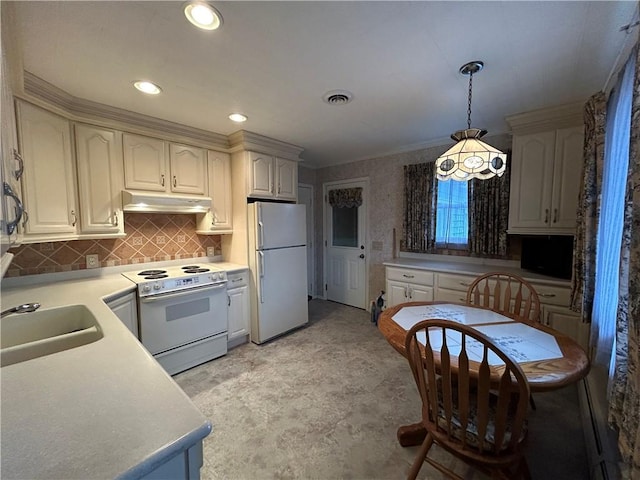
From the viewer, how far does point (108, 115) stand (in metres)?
2.31

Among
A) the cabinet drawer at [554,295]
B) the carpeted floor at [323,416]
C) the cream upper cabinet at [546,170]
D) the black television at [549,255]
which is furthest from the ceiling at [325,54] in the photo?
the carpeted floor at [323,416]

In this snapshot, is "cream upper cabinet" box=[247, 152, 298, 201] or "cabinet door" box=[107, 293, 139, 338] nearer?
"cabinet door" box=[107, 293, 139, 338]

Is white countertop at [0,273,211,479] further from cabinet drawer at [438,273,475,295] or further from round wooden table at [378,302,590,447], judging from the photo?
cabinet drawer at [438,273,475,295]

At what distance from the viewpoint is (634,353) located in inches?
30.2

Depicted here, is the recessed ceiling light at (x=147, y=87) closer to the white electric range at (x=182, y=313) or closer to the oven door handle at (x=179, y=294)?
the white electric range at (x=182, y=313)

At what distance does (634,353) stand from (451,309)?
4.34 feet

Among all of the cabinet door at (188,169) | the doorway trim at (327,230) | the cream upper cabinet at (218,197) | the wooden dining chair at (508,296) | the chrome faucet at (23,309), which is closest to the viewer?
the chrome faucet at (23,309)

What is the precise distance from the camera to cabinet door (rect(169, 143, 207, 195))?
2754 mm

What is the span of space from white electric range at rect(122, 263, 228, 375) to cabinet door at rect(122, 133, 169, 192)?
0.85 meters

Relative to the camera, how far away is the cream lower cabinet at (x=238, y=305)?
9.66ft

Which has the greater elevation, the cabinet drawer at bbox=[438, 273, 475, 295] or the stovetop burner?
the stovetop burner

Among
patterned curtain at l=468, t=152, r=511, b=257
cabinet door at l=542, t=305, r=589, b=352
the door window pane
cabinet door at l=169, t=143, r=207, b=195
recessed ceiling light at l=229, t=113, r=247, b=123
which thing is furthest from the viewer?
the door window pane

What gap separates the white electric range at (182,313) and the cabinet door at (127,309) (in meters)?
0.04

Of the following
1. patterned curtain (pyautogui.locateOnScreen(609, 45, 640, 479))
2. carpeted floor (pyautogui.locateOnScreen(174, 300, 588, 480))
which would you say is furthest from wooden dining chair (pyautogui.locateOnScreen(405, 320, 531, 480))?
carpeted floor (pyautogui.locateOnScreen(174, 300, 588, 480))
